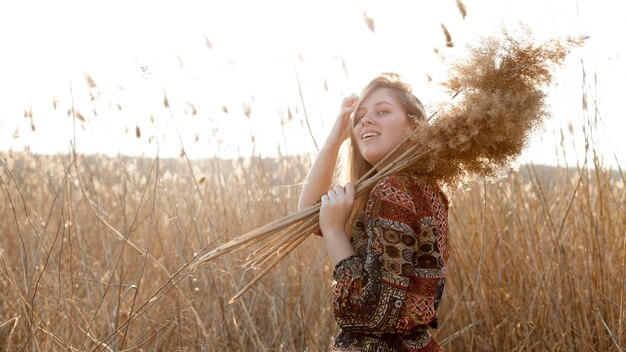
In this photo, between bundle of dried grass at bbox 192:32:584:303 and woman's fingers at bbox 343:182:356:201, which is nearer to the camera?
bundle of dried grass at bbox 192:32:584:303

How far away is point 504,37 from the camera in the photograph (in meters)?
1.62

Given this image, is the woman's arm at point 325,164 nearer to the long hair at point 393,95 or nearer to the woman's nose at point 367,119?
the long hair at point 393,95

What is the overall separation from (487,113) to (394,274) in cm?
42

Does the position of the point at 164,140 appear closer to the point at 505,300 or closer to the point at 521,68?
the point at 505,300

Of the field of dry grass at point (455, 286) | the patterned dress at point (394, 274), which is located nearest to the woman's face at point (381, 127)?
the patterned dress at point (394, 274)

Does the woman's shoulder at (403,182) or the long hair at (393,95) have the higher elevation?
the long hair at (393,95)

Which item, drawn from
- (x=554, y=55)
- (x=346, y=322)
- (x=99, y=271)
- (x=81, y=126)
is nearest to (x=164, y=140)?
(x=81, y=126)

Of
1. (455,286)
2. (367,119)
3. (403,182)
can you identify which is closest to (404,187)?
(403,182)

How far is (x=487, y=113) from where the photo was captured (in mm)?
1530

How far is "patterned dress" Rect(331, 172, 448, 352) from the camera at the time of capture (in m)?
1.55

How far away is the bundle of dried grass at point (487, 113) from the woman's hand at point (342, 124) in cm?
33

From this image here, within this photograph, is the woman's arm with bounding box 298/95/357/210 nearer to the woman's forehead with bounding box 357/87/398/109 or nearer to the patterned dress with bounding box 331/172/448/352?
the woman's forehead with bounding box 357/87/398/109

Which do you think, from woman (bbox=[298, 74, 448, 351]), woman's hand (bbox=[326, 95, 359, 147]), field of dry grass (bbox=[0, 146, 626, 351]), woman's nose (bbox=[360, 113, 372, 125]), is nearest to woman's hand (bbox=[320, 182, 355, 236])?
woman (bbox=[298, 74, 448, 351])

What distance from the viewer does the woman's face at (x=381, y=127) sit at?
1769 millimetres
